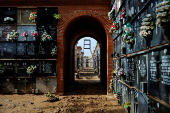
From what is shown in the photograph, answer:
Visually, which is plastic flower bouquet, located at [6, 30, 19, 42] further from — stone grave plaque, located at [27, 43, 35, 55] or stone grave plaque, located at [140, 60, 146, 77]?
stone grave plaque, located at [140, 60, 146, 77]

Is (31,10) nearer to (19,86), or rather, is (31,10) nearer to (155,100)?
(19,86)

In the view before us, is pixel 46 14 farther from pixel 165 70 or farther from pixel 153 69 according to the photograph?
pixel 165 70

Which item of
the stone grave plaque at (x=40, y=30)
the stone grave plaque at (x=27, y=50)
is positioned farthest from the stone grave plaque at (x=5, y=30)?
the stone grave plaque at (x=40, y=30)

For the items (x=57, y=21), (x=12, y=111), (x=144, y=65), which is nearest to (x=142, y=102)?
(x=144, y=65)

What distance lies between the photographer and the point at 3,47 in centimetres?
832

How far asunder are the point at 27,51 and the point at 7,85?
7.06 feet

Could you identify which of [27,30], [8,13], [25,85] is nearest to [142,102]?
[25,85]

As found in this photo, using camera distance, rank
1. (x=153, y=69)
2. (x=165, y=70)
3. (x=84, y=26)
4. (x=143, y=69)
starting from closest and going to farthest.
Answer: (x=165, y=70)
(x=153, y=69)
(x=143, y=69)
(x=84, y=26)

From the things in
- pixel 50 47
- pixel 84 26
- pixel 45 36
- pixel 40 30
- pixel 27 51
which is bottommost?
pixel 27 51

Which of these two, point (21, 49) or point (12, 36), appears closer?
point (12, 36)

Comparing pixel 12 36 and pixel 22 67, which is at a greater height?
pixel 12 36

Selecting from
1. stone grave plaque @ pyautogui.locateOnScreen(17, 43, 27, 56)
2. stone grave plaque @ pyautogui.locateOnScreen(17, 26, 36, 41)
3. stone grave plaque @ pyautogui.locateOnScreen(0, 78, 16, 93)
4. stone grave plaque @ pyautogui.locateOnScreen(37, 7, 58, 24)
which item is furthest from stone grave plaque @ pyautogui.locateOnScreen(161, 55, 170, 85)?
stone grave plaque @ pyautogui.locateOnScreen(0, 78, 16, 93)

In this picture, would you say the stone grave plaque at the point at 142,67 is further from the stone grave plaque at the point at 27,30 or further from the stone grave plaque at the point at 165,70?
the stone grave plaque at the point at 27,30

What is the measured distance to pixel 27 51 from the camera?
8297mm
